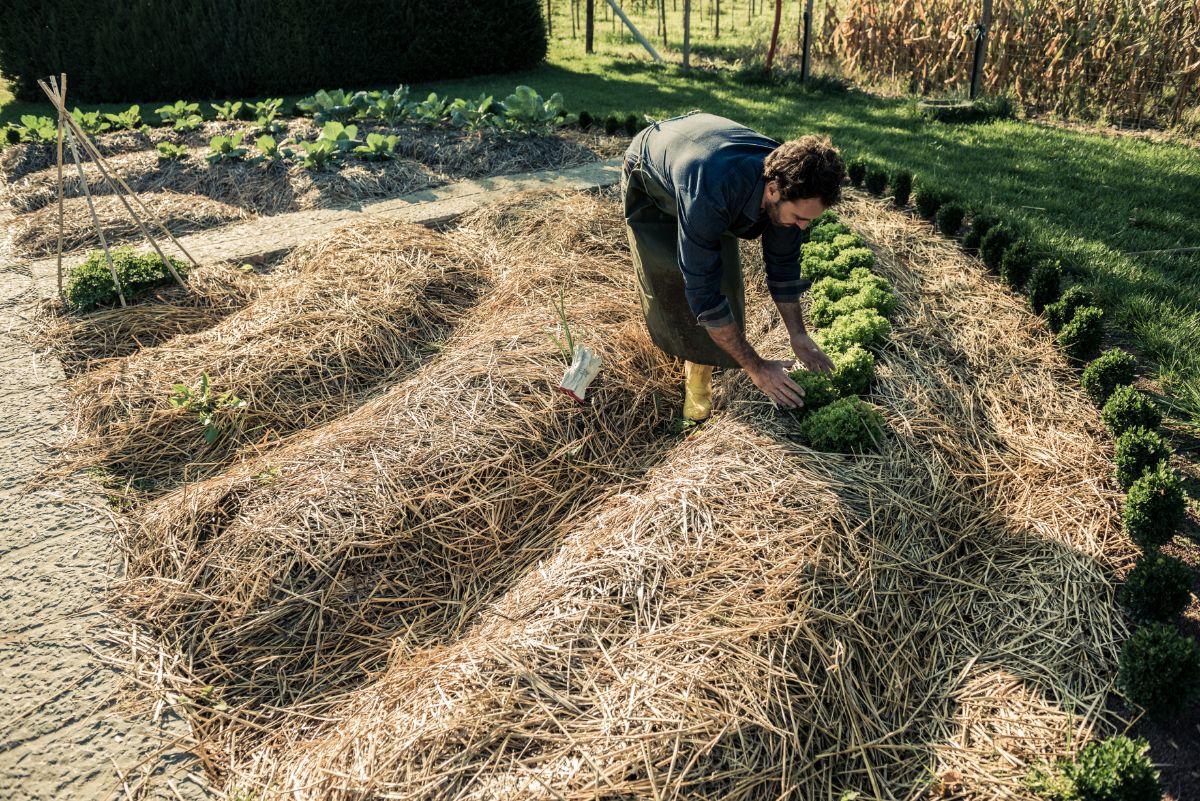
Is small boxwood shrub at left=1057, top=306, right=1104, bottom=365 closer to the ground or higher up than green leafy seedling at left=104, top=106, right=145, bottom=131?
closer to the ground

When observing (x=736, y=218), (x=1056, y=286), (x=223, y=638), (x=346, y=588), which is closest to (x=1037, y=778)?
(x=736, y=218)

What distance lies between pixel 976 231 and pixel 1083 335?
171cm

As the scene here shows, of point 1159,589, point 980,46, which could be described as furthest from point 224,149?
point 980,46

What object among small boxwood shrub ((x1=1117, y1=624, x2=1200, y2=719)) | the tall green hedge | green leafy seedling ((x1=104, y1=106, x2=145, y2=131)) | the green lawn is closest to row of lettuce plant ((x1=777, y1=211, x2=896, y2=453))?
small boxwood shrub ((x1=1117, y1=624, x2=1200, y2=719))

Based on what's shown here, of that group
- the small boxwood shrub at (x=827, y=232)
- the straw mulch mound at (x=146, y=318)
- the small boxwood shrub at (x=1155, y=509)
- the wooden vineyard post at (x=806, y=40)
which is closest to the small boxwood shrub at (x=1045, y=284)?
the small boxwood shrub at (x=827, y=232)

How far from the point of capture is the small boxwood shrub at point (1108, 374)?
3850mm

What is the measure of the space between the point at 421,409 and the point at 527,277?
1740mm

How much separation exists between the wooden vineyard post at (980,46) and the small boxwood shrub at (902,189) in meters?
4.50

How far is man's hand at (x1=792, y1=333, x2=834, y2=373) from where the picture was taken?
3.74 m

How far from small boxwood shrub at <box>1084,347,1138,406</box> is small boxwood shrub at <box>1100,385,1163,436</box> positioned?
0.18 meters

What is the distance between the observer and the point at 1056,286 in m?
4.68

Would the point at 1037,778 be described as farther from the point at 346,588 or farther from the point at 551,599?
the point at 346,588

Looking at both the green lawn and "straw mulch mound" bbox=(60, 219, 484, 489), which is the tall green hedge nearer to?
the green lawn

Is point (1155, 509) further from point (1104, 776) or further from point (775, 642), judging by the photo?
point (775, 642)
